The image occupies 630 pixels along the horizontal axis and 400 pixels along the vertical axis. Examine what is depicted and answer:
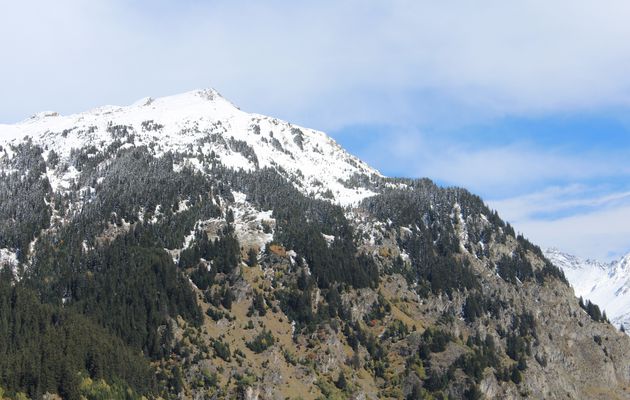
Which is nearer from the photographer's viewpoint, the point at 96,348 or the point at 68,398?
the point at 68,398

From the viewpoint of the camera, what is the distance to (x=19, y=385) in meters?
178

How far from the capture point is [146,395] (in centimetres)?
19975

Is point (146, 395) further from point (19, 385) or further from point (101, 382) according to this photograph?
point (19, 385)

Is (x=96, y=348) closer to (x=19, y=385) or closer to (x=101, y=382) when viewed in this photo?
(x=101, y=382)

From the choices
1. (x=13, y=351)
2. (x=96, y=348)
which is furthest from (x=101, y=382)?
(x=13, y=351)

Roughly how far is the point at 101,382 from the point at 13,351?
1022 inches

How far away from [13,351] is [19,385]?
19223mm

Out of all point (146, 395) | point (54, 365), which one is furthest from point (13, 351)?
point (146, 395)

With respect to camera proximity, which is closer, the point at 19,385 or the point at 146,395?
the point at 19,385

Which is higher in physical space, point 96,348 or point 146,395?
point 96,348

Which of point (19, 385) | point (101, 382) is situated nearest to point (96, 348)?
point (101, 382)

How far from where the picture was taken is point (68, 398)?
181m

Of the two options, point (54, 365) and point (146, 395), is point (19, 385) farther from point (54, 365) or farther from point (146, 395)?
point (146, 395)

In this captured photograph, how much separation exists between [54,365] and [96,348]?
51.4 feet
